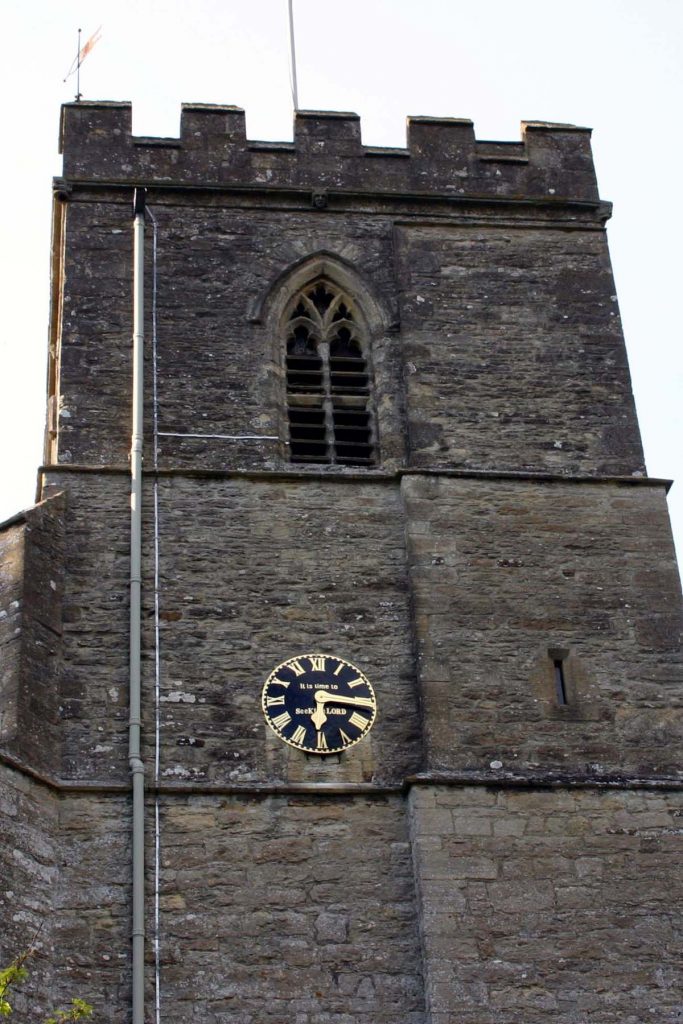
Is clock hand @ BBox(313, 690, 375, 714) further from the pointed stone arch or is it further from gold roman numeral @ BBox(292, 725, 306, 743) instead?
the pointed stone arch

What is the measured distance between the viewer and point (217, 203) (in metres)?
19.6

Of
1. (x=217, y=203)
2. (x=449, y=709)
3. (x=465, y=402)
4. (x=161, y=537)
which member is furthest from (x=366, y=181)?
(x=449, y=709)

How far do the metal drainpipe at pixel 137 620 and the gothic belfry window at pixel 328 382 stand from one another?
4.39ft

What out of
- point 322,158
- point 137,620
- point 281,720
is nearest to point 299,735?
point 281,720

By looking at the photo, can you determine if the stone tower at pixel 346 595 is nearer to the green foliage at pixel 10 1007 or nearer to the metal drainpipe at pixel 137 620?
the metal drainpipe at pixel 137 620

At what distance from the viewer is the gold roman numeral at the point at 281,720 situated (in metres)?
16.4

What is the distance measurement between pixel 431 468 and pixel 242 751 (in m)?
3.05

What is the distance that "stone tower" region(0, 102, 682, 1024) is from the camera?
15.2 meters

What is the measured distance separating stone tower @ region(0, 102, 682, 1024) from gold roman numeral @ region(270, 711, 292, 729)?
1.8 inches

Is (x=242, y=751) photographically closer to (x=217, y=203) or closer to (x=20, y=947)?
(x=20, y=947)

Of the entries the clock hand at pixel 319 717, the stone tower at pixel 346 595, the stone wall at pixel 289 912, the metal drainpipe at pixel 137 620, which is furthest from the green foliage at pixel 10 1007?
the clock hand at pixel 319 717

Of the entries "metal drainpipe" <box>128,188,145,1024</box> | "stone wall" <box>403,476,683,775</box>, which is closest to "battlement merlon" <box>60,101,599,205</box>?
"metal drainpipe" <box>128,188,145,1024</box>

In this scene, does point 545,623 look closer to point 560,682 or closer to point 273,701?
point 560,682

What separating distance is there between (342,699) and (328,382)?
342 centimetres
